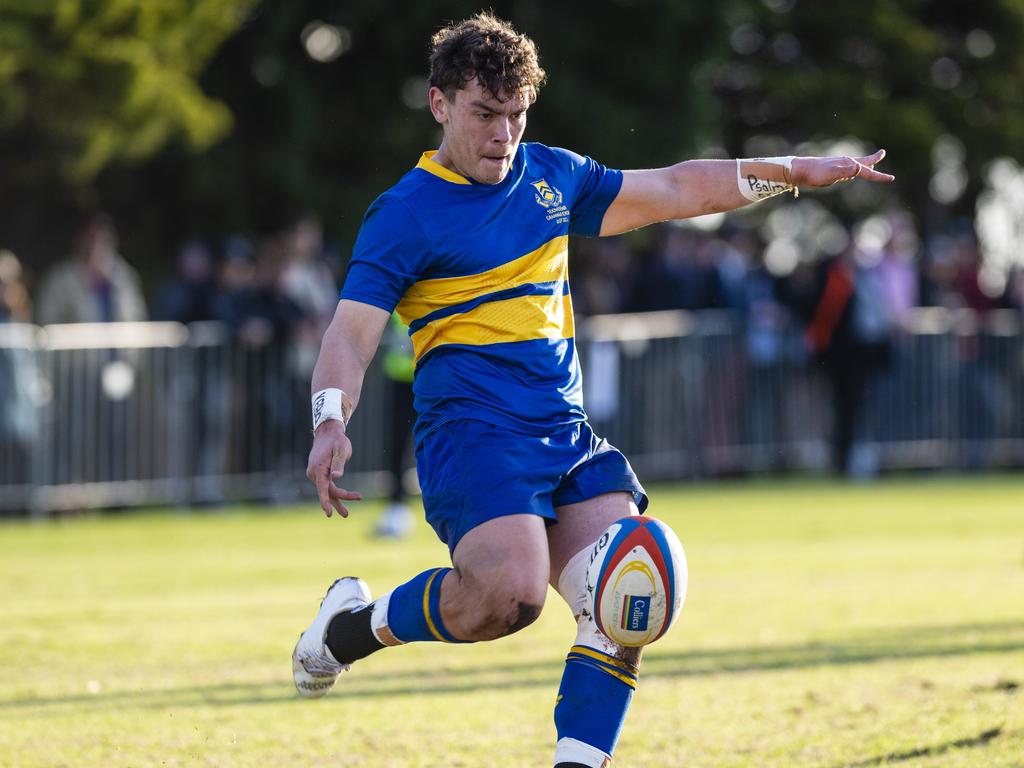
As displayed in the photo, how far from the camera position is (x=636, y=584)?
5.30 m

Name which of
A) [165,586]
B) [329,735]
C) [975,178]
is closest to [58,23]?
[165,586]

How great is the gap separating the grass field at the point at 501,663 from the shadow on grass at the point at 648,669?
22 millimetres

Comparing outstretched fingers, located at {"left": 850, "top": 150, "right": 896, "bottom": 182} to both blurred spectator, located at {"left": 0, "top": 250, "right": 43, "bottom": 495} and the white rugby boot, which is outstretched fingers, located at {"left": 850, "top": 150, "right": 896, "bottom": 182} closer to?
the white rugby boot

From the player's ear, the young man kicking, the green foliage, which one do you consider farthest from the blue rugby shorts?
the green foliage

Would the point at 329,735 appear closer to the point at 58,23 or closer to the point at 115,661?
the point at 115,661

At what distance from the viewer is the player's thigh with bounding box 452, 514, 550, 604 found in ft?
17.7

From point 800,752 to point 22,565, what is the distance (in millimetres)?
7939

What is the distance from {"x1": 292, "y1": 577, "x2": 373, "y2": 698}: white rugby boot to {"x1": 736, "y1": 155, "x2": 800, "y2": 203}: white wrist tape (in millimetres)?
1833

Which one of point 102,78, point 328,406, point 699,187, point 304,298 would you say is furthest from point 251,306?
point 328,406

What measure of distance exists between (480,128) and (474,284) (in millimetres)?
473

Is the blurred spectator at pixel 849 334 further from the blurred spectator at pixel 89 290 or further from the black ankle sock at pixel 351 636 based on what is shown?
the black ankle sock at pixel 351 636

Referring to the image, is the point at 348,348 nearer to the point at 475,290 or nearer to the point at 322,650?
the point at 475,290

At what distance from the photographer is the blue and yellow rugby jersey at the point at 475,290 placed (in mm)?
5566

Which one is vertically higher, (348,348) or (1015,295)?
(1015,295)
